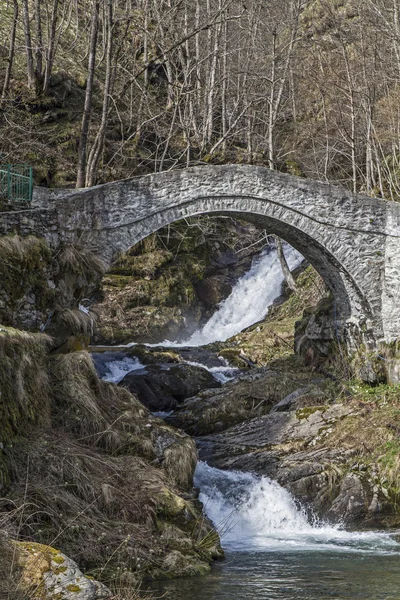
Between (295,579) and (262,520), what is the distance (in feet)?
9.62

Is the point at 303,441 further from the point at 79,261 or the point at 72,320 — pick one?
the point at 79,261

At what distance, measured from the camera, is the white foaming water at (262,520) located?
917 cm

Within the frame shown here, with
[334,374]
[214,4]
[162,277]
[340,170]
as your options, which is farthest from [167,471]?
[214,4]

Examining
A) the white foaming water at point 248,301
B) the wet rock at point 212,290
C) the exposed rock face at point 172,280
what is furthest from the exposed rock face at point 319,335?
the wet rock at point 212,290

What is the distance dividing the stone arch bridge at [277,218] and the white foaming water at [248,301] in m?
6.39

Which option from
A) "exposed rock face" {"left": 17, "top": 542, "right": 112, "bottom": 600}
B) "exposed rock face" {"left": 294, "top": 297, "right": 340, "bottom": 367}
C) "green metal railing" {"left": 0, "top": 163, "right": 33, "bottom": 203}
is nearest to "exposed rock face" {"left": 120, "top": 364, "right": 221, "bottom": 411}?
"exposed rock face" {"left": 294, "top": 297, "right": 340, "bottom": 367}

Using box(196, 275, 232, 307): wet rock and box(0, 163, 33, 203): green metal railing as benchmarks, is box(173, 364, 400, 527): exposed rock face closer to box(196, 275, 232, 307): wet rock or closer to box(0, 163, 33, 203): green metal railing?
box(0, 163, 33, 203): green metal railing

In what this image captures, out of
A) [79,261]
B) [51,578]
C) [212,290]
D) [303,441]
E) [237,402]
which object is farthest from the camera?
[212,290]

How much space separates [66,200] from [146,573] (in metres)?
7.46

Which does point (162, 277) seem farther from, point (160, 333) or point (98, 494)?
point (98, 494)

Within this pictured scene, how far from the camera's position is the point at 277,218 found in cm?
1472

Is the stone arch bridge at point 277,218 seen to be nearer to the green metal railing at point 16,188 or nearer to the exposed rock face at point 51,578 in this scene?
the green metal railing at point 16,188

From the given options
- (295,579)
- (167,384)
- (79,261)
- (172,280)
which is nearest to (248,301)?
(172,280)

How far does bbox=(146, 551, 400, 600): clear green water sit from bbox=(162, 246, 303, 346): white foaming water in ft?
43.4
